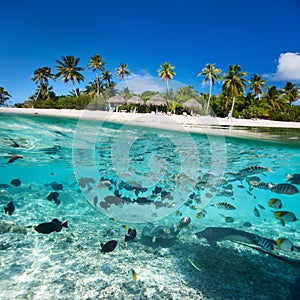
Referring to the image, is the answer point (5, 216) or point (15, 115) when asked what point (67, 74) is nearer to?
point (15, 115)

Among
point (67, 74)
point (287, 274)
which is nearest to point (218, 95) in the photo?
point (67, 74)

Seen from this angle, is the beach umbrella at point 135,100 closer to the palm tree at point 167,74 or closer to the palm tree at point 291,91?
the palm tree at point 167,74

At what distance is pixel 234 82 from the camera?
4134cm

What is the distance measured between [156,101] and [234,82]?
131ft

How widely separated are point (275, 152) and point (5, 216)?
16.1 meters

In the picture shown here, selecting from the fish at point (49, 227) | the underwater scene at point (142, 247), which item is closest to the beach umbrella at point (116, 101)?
the underwater scene at point (142, 247)

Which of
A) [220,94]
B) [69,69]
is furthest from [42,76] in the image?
[220,94]

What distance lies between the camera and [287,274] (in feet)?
17.1

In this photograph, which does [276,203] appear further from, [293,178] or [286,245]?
[293,178]

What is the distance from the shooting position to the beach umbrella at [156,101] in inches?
254

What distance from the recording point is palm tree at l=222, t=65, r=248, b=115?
41.1 metres

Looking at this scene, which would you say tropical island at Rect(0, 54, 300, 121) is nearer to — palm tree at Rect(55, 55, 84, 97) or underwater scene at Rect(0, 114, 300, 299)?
palm tree at Rect(55, 55, 84, 97)

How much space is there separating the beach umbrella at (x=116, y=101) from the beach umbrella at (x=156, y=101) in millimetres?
1459

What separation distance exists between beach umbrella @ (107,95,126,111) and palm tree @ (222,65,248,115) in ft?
125
